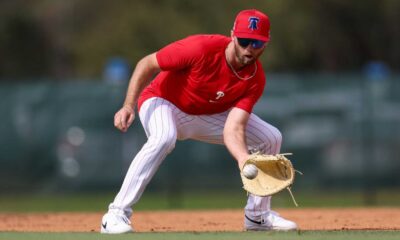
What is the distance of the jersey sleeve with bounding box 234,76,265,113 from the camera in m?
8.25

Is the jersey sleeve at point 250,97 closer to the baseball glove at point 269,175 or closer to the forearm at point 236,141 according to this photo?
the forearm at point 236,141

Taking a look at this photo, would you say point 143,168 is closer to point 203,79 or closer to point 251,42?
point 203,79

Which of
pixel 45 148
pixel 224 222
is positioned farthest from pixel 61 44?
pixel 224 222

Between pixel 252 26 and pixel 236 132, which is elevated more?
pixel 252 26

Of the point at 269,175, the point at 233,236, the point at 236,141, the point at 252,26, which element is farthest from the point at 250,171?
the point at 252,26

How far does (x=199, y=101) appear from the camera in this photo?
27.4 ft

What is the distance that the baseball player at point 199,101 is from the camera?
7.99 m

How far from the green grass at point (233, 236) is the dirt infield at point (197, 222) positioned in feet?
4.03

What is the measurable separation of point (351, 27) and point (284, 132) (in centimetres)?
1960

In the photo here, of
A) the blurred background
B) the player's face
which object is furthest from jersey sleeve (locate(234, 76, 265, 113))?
the blurred background

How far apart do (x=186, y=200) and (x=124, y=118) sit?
9897 millimetres

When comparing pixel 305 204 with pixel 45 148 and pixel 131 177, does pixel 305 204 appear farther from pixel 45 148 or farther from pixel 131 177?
pixel 131 177

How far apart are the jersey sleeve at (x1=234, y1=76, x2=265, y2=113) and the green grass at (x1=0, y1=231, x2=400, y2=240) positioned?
3.28ft

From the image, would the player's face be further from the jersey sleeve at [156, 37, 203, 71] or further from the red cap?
the jersey sleeve at [156, 37, 203, 71]
